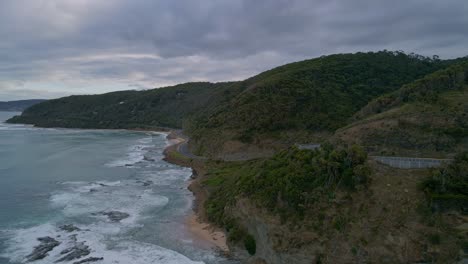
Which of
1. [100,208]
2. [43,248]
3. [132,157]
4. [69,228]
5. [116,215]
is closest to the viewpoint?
[43,248]

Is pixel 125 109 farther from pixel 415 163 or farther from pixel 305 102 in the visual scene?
pixel 415 163

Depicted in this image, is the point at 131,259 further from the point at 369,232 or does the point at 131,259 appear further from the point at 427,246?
the point at 427,246

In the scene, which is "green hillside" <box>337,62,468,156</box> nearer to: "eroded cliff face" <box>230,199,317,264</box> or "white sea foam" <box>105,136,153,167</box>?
"eroded cliff face" <box>230,199,317,264</box>

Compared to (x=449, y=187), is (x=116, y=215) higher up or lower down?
lower down

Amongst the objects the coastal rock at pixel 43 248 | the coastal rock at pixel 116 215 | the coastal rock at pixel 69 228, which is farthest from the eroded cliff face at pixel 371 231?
the coastal rock at pixel 69 228

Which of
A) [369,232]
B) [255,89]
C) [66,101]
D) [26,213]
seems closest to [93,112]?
[66,101]

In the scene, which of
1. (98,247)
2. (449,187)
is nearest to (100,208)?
(98,247)
